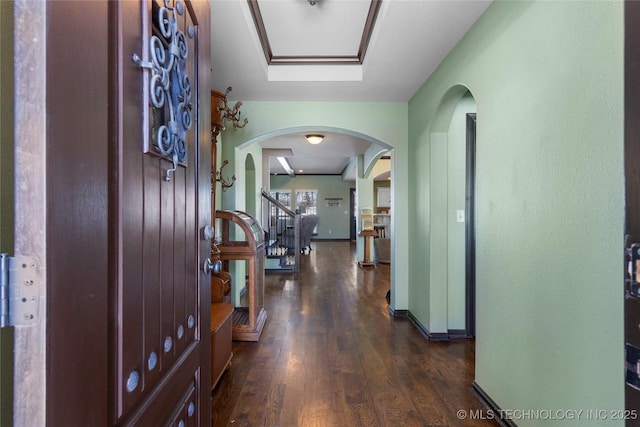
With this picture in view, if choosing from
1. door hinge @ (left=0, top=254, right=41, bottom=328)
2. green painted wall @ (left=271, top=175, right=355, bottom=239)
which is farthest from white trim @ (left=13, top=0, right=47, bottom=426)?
green painted wall @ (left=271, top=175, right=355, bottom=239)

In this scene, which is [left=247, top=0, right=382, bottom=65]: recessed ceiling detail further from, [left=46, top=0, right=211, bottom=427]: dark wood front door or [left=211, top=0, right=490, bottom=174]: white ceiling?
[left=46, top=0, right=211, bottom=427]: dark wood front door

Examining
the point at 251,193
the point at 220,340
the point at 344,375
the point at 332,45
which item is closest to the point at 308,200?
the point at 251,193

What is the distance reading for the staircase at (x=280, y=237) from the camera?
630cm

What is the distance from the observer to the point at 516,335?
1699mm

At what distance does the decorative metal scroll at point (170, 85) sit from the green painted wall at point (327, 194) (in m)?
12.2

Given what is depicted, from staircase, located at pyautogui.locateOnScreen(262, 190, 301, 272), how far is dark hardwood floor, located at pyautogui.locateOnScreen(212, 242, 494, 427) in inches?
96.6

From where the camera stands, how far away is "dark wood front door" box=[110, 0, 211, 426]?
665mm

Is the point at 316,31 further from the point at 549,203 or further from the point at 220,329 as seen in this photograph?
the point at 220,329

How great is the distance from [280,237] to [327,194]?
6478 mm

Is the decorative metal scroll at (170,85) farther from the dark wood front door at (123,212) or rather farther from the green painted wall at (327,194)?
the green painted wall at (327,194)

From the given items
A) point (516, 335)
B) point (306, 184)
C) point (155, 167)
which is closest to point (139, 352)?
point (155, 167)

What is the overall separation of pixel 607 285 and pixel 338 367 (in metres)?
1.82

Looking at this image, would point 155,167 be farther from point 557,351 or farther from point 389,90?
point 389,90

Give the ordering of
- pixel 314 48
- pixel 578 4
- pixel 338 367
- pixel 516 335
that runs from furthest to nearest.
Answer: pixel 314 48 → pixel 338 367 → pixel 516 335 → pixel 578 4
